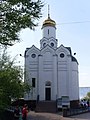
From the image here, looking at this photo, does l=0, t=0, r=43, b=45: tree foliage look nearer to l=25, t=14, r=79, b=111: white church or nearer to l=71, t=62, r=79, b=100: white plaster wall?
l=25, t=14, r=79, b=111: white church

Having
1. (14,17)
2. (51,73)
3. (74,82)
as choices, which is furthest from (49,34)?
(14,17)

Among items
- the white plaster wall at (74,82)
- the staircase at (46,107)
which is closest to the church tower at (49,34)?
the white plaster wall at (74,82)

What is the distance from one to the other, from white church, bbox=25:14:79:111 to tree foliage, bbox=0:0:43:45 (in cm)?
4375

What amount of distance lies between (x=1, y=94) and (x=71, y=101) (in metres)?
43.7

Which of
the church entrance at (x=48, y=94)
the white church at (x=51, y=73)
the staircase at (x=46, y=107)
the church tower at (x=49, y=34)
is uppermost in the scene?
the church tower at (x=49, y=34)

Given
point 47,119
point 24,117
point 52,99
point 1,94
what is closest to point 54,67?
point 52,99

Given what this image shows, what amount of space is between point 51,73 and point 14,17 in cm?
4626

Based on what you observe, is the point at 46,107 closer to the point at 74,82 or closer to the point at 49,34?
the point at 74,82

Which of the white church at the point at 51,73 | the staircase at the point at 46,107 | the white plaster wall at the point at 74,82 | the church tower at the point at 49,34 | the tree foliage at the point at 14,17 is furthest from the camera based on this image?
the church tower at the point at 49,34

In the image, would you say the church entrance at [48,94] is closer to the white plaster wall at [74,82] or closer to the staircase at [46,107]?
the white plaster wall at [74,82]

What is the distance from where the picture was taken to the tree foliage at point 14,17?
11.9 meters

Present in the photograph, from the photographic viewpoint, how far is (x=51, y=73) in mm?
57969

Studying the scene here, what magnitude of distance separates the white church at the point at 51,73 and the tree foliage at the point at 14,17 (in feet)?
144

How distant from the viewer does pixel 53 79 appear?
2255 inches
